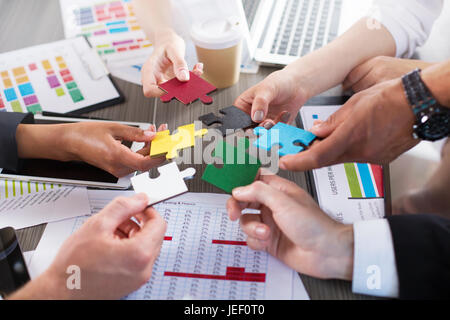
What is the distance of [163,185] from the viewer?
90 centimetres

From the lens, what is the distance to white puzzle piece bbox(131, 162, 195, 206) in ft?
2.90

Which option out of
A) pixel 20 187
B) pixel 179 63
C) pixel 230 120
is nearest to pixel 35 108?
pixel 20 187

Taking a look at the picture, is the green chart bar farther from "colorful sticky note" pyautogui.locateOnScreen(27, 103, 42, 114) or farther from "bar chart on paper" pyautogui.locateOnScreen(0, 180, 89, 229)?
"colorful sticky note" pyautogui.locateOnScreen(27, 103, 42, 114)

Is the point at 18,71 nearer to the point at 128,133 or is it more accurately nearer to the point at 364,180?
the point at 128,133

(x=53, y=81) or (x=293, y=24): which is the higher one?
(x=293, y=24)

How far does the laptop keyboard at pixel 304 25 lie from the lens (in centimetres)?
142

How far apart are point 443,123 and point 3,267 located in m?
1.16

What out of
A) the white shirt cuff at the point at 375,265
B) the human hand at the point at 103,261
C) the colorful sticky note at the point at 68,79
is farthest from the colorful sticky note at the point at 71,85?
the white shirt cuff at the point at 375,265

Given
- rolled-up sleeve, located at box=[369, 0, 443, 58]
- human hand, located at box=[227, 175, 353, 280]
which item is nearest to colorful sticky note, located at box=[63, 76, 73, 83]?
human hand, located at box=[227, 175, 353, 280]

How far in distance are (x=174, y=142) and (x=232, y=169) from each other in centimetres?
17

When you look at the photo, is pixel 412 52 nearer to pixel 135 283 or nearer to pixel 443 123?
pixel 443 123

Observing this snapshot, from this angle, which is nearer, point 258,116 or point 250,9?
point 258,116

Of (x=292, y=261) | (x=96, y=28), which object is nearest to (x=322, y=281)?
(x=292, y=261)

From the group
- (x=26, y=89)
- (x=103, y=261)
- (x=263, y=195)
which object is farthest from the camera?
(x=26, y=89)
